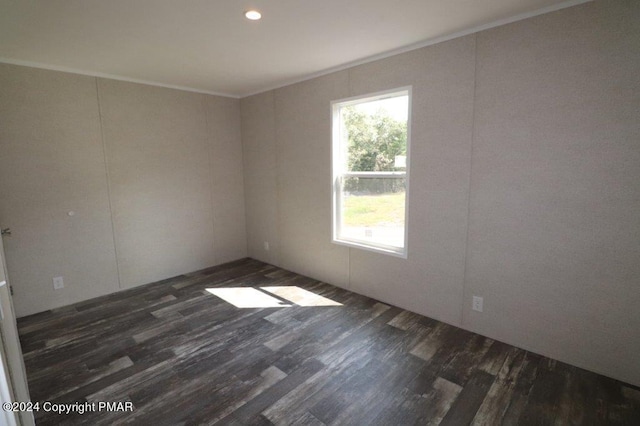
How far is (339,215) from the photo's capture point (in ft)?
11.8

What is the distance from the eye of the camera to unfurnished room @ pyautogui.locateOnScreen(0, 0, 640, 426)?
1.90 metres

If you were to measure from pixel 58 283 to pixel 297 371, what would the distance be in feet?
9.42

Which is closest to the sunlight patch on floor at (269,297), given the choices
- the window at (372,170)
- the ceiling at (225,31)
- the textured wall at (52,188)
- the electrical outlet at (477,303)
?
the window at (372,170)

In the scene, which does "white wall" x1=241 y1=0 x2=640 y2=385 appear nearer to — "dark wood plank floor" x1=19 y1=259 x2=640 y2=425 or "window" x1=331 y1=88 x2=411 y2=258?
"window" x1=331 y1=88 x2=411 y2=258

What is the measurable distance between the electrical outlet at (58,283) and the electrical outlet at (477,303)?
418 cm

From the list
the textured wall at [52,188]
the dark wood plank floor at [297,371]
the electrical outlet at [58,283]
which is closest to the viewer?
the dark wood plank floor at [297,371]

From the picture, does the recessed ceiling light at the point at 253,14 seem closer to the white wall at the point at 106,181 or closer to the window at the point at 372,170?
the window at the point at 372,170

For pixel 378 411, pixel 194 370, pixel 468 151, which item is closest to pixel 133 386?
pixel 194 370

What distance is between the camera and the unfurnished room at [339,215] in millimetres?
1897

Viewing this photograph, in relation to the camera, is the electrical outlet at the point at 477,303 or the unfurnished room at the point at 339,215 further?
the electrical outlet at the point at 477,303

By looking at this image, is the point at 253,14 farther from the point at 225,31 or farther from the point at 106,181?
the point at 106,181

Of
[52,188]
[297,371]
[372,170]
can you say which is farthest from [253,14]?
[52,188]

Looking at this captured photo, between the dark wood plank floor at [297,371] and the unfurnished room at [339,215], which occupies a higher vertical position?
the unfurnished room at [339,215]

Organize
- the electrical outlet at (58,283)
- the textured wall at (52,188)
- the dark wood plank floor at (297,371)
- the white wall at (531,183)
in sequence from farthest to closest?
the electrical outlet at (58,283)
the textured wall at (52,188)
the white wall at (531,183)
the dark wood plank floor at (297,371)
